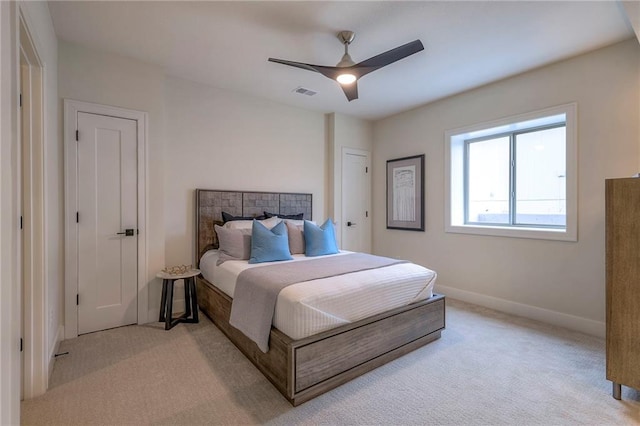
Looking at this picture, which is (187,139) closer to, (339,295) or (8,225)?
(8,225)

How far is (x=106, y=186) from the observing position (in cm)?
301

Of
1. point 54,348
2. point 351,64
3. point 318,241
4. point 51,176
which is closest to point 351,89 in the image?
point 351,64

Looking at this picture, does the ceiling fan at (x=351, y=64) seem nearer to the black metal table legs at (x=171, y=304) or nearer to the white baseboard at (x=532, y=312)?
the black metal table legs at (x=171, y=304)

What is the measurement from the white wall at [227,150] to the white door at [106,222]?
0.43m

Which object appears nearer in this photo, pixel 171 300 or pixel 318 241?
pixel 171 300

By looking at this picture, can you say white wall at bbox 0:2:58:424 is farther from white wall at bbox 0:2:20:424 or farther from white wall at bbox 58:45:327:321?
white wall at bbox 58:45:327:321

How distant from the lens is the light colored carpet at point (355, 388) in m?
1.79

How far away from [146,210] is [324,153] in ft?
9.08

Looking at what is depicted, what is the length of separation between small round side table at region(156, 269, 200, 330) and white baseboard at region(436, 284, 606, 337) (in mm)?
3318

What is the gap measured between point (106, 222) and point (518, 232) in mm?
4511

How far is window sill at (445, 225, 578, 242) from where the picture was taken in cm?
311

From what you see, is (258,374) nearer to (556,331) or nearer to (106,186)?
(106,186)

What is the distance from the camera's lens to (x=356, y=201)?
5184mm

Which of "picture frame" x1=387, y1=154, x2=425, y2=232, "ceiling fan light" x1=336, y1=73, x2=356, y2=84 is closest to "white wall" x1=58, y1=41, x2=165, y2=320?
"ceiling fan light" x1=336, y1=73, x2=356, y2=84
